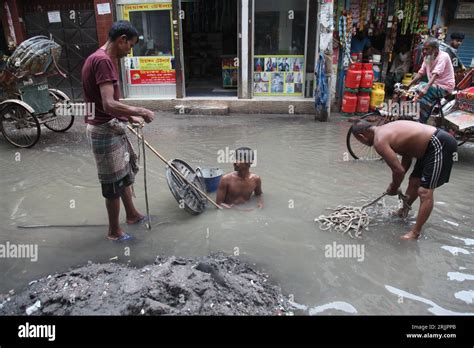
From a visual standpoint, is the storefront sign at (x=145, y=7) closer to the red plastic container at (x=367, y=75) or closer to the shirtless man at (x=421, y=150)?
the red plastic container at (x=367, y=75)

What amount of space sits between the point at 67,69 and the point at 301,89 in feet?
22.1

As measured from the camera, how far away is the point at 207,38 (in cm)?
1407

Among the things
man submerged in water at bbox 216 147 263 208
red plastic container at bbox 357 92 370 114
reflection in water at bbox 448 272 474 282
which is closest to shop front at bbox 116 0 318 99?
red plastic container at bbox 357 92 370 114

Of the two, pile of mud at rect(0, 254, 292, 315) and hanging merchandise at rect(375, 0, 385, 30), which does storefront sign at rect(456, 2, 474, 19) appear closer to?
hanging merchandise at rect(375, 0, 385, 30)

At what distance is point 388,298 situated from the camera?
3.23m

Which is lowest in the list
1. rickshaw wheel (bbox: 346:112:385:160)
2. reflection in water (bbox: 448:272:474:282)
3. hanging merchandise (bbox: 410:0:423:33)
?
reflection in water (bbox: 448:272:474:282)

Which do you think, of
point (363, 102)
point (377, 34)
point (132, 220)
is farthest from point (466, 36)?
point (132, 220)

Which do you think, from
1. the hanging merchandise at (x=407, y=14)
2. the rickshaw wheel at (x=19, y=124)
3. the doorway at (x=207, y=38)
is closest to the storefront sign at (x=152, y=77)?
the doorway at (x=207, y=38)

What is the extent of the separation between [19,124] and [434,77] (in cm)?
774

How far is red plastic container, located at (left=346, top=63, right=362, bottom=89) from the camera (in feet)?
31.0

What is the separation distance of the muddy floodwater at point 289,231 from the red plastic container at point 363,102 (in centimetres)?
291

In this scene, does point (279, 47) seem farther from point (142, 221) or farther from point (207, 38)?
point (142, 221)

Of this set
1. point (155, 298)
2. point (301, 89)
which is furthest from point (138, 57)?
point (155, 298)

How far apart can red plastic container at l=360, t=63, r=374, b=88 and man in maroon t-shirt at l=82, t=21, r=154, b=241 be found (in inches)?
281
